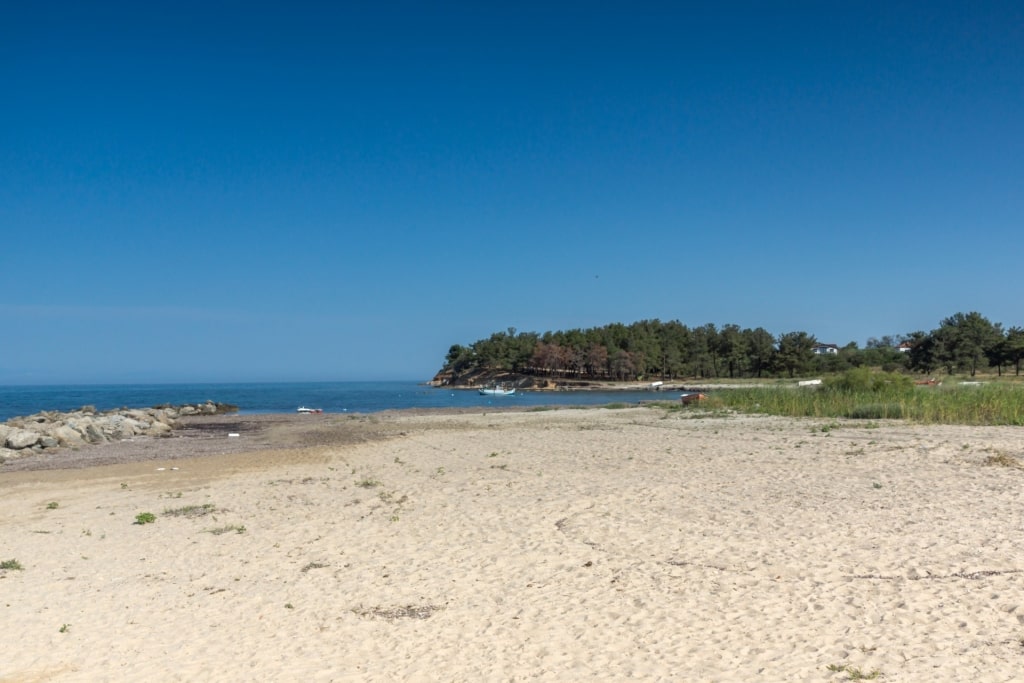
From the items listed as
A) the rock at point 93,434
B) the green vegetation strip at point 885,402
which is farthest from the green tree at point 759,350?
the rock at point 93,434

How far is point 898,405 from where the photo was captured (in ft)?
93.1

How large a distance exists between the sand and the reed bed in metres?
8.61

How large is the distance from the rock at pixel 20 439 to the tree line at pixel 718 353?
303 feet

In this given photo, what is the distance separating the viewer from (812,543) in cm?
974

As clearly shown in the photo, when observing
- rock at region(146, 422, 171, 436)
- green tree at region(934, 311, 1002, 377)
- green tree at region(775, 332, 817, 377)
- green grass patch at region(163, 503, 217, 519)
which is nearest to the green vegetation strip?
green grass patch at region(163, 503, 217, 519)

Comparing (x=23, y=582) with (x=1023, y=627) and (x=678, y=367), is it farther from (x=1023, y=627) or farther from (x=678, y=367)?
(x=678, y=367)

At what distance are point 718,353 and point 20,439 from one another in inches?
4463

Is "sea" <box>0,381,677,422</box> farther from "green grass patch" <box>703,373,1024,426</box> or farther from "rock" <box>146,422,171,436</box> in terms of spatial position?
"green grass patch" <box>703,373,1024,426</box>

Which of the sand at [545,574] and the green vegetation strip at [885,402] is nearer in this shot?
the sand at [545,574]

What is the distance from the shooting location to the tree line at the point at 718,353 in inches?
3538

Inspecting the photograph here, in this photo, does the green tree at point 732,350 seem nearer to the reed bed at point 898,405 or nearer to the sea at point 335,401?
the sea at point 335,401

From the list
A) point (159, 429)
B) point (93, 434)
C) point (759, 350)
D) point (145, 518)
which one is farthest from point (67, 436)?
point (759, 350)

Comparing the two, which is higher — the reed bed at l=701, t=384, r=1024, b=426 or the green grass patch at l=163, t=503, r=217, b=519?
the reed bed at l=701, t=384, r=1024, b=426

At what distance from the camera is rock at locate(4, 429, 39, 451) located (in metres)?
29.2
